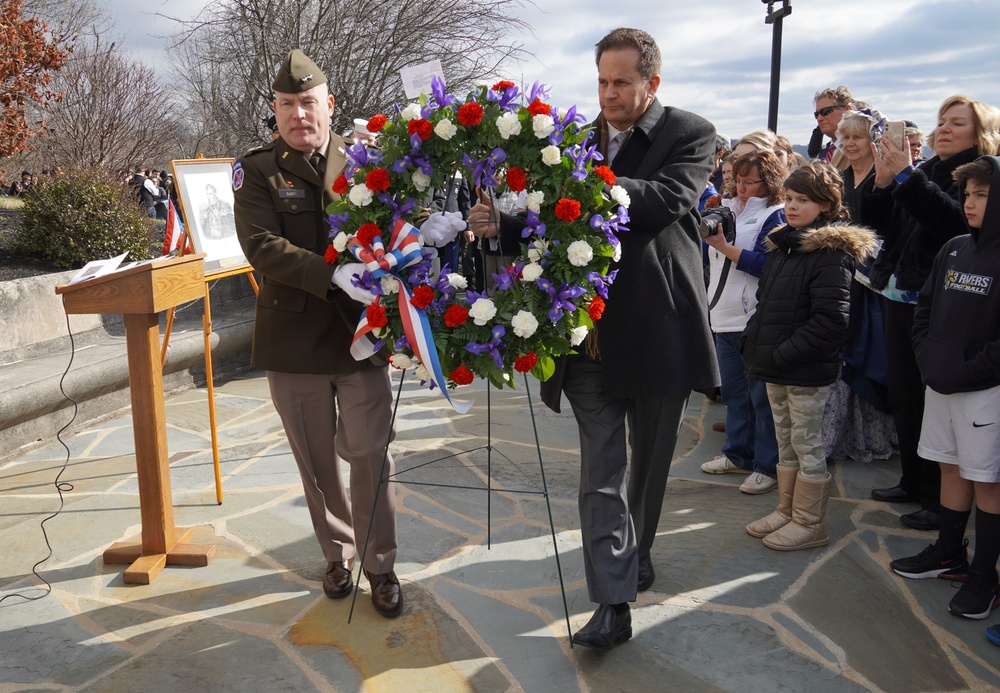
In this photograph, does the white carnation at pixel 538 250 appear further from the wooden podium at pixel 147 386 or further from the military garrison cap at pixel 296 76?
the wooden podium at pixel 147 386

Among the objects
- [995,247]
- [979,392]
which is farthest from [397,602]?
[995,247]

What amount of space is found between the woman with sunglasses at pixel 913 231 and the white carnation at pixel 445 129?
2.29m

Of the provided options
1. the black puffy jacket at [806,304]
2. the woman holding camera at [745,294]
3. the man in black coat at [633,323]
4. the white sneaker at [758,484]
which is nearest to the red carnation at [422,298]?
the man in black coat at [633,323]

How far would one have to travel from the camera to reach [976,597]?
3379mm

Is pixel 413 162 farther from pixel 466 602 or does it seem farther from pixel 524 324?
pixel 466 602

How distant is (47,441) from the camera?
5578 millimetres

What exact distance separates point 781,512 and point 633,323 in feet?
5.53

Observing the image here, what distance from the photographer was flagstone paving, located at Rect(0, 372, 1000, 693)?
3.00m

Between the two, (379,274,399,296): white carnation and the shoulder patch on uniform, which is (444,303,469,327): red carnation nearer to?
(379,274,399,296): white carnation

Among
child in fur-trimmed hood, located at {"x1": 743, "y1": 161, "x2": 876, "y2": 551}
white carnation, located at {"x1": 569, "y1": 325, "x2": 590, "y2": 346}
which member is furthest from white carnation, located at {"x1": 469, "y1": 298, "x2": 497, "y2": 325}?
child in fur-trimmed hood, located at {"x1": 743, "y1": 161, "x2": 876, "y2": 551}

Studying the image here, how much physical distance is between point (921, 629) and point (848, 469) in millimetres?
1893

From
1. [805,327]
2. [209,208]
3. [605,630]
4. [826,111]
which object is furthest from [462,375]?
[826,111]

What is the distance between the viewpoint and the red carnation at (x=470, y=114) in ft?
9.33

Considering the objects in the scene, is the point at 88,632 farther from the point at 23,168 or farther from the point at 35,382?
the point at 23,168
